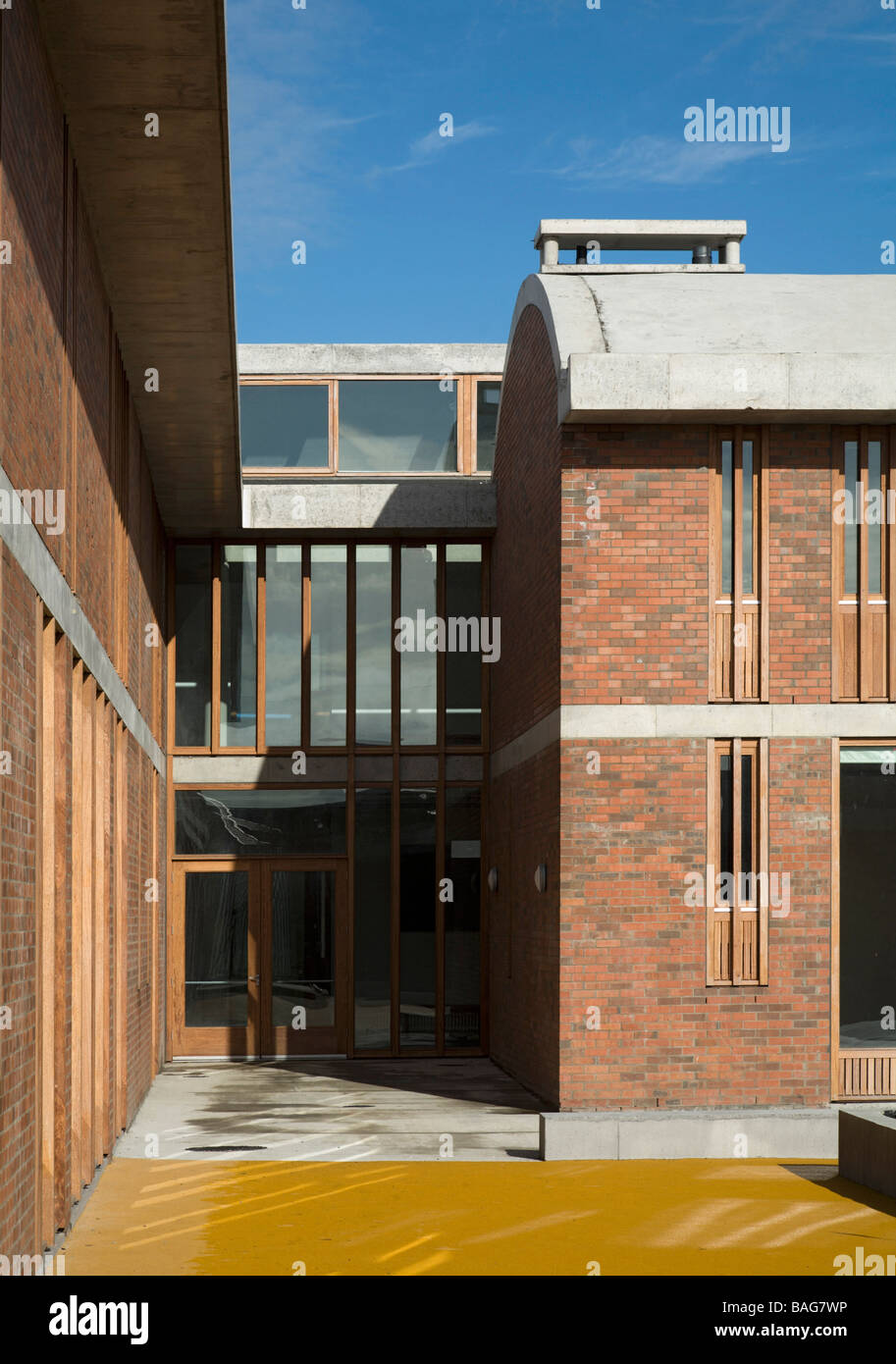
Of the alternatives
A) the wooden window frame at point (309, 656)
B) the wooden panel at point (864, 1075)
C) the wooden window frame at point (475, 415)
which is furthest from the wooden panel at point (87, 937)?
the wooden window frame at point (475, 415)

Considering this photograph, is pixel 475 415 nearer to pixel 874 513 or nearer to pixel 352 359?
pixel 352 359

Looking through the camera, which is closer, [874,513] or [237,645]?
[874,513]

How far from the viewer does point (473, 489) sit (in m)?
20.5

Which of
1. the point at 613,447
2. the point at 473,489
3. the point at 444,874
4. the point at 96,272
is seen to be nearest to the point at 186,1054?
the point at 444,874

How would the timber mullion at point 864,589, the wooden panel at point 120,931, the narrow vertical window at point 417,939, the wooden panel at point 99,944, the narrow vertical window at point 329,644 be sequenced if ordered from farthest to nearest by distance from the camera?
the narrow vertical window at point 329,644 < the narrow vertical window at point 417,939 < the timber mullion at point 864,589 < the wooden panel at point 120,931 < the wooden panel at point 99,944

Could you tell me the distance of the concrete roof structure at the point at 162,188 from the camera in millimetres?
8818

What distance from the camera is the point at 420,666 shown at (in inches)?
833

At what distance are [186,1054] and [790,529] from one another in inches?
418

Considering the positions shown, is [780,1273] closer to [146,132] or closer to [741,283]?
[146,132]

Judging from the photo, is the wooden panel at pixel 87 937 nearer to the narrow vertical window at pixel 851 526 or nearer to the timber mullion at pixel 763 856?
the timber mullion at pixel 763 856

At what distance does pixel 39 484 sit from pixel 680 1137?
7491 mm

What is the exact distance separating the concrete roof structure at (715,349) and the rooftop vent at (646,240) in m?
4.32

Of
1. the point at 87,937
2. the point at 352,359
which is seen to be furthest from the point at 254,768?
the point at 87,937

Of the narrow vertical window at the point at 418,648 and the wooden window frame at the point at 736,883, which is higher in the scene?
the narrow vertical window at the point at 418,648
